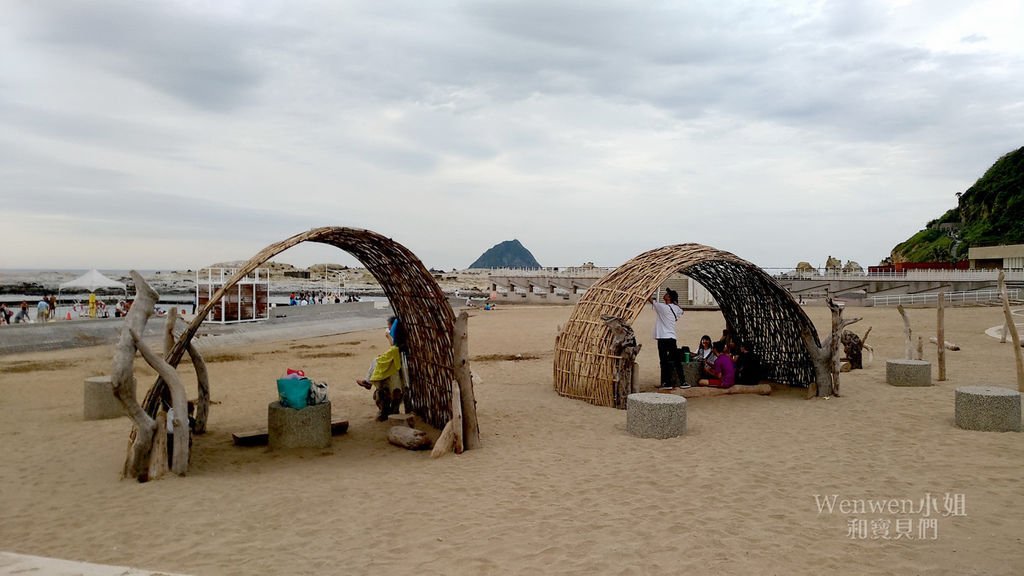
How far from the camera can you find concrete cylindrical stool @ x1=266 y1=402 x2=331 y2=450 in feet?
25.4

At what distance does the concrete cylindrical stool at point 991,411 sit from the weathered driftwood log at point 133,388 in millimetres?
9730

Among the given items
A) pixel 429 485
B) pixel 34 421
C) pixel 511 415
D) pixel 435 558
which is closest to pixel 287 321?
pixel 34 421

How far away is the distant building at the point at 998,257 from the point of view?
147 ft

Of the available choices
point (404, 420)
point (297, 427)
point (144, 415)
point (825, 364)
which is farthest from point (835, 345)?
point (144, 415)

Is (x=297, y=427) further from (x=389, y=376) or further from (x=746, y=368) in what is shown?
(x=746, y=368)

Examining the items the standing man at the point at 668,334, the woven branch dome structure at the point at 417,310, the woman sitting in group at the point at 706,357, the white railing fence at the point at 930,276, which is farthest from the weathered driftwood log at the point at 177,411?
the white railing fence at the point at 930,276

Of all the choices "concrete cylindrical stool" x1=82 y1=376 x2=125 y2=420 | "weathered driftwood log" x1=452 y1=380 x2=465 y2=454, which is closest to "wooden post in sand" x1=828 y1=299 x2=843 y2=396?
"weathered driftwood log" x1=452 y1=380 x2=465 y2=454

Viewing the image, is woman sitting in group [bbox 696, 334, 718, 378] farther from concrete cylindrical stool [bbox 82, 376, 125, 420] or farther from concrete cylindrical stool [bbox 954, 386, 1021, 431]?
concrete cylindrical stool [bbox 82, 376, 125, 420]

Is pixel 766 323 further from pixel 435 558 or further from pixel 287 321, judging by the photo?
pixel 287 321

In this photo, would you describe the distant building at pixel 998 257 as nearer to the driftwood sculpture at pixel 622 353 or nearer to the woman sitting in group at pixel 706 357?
the woman sitting in group at pixel 706 357

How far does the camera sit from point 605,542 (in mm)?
5074

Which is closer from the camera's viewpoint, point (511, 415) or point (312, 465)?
point (312, 465)

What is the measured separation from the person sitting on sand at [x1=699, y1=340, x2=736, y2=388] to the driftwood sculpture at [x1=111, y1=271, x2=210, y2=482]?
8.41 meters

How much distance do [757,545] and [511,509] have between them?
6.77ft
